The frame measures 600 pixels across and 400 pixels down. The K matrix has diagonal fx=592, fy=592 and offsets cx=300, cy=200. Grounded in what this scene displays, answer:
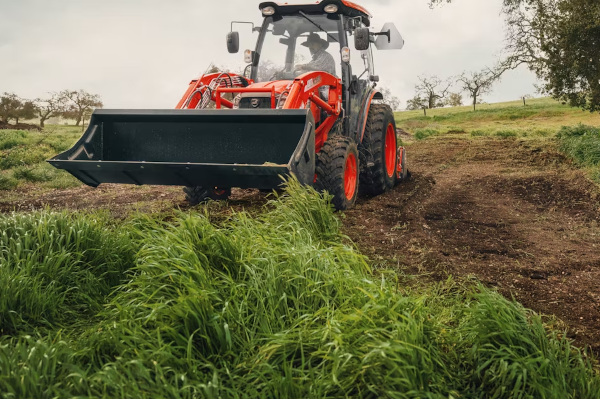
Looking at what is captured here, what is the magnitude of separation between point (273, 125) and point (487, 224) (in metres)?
2.77

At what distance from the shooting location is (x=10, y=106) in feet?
Answer: 121

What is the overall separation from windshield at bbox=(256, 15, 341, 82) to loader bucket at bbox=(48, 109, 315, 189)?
158cm

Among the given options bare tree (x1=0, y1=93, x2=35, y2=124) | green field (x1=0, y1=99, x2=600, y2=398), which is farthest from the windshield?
bare tree (x1=0, y1=93, x2=35, y2=124)

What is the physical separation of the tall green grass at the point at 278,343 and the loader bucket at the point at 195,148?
86.1 inches

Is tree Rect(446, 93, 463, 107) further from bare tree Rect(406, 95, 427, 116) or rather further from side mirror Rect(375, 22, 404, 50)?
side mirror Rect(375, 22, 404, 50)

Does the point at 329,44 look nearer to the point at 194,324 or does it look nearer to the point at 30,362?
the point at 194,324

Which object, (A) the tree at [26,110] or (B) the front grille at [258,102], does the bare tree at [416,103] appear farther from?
(B) the front grille at [258,102]

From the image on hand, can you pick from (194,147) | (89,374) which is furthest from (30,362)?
(194,147)

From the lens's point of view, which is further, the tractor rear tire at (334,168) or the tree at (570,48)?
the tree at (570,48)

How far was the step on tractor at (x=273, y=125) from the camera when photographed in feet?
20.3

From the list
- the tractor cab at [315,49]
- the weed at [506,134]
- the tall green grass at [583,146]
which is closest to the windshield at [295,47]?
the tractor cab at [315,49]

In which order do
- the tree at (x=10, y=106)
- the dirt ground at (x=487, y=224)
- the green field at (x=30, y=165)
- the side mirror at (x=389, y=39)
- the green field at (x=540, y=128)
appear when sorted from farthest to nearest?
the tree at (x=10, y=106)
the green field at (x=540, y=128)
the green field at (x=30, y=165)
the side mirror at (x=389, y=39)
the dirt ground at (x=487, y=224)

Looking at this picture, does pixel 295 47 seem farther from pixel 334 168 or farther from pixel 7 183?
pixel 7 183

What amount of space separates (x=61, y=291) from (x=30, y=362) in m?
1.27
